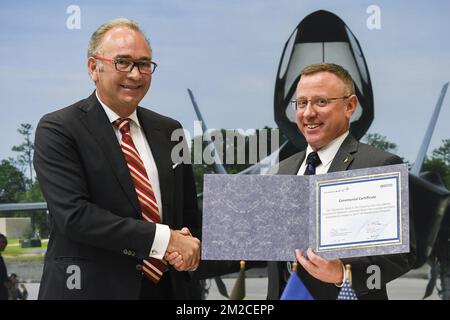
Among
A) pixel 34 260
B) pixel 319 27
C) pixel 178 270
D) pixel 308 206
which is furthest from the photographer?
pixel 319 27

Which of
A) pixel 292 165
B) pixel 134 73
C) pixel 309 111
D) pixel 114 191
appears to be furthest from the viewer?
pixel 292 165

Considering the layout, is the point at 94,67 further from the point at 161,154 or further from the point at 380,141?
the point at 380,141

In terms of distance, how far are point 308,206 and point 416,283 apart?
10.8 feet

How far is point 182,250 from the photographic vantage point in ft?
10.6

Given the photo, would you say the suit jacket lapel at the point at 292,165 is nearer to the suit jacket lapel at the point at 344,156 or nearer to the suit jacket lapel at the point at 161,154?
the suit jacket lapel at the point at 344,156

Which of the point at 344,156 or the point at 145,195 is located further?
the point at 344,156

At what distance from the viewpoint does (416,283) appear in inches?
237

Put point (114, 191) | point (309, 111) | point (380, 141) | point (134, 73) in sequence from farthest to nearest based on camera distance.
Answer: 1. point (380, 141)
2. point (309, 111)
3. point (134, 73)
4. point (114, 191)

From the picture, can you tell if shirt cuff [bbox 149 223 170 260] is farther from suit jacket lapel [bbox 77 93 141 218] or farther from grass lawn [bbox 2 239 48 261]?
grass lawn [bbox 2 239 48 261]

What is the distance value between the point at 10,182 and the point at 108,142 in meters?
3.19

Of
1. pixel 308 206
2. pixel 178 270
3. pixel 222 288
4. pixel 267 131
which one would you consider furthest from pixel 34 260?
pixel 308 206

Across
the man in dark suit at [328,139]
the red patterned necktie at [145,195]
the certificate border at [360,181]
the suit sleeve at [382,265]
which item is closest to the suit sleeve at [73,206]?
the red patterned necktie at [145,195]

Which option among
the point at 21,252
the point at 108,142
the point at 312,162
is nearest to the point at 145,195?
the point at 108,142
